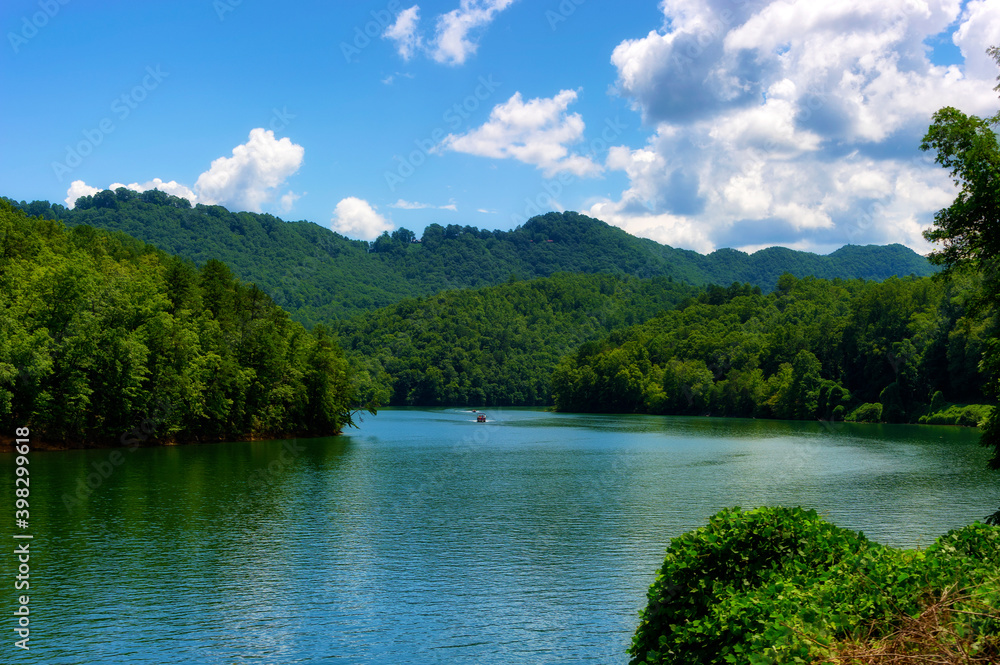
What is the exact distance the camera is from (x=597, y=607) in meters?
17.8

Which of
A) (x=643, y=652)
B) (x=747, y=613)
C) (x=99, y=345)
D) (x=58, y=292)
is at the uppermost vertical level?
(x=58, y=292)

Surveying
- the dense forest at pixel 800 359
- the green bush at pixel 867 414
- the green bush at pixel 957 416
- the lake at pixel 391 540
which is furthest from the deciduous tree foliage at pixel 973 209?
the green bush at pixel 867 414

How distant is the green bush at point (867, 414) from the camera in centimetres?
10425

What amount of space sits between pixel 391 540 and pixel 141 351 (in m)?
37.1

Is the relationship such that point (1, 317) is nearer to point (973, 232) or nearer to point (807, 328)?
point (973, 232)

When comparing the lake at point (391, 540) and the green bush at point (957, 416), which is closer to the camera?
the lake at point (391, 540)

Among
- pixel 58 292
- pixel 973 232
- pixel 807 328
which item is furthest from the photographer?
pixel 807 328

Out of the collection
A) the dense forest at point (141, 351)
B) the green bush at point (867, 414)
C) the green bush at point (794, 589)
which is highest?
the dense forest at point (141, 351)

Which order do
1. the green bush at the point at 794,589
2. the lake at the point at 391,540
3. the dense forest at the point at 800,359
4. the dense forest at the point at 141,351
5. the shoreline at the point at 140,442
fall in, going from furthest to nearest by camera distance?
the dense forest at the point at 800,359 → the dense forest at the point at 141,351 → the shoreline at the point at 140,442 → the lake at the point at 391,540 → the green bush at the point at 794,589

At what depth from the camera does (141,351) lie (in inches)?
2132

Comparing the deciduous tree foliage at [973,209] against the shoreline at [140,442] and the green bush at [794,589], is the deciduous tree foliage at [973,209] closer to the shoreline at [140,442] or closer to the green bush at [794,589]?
the green bush at [794,589]

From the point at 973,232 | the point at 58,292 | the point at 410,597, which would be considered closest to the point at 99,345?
the point at 58,292

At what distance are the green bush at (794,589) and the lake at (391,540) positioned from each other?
619 cm

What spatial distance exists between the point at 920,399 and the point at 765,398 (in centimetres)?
2465
